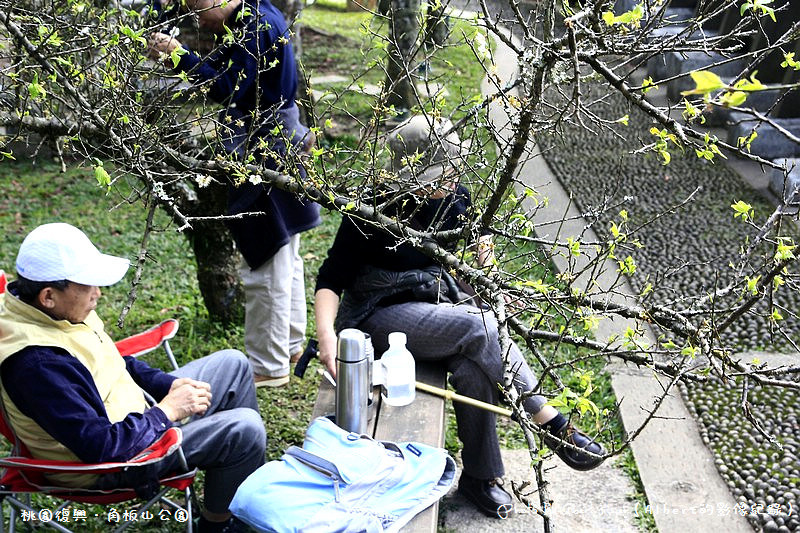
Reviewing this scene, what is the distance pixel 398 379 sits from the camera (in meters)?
3.43

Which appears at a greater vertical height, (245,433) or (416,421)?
(416,421)

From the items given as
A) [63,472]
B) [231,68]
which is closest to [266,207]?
[231,68]

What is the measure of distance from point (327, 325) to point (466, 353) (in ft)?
2.05

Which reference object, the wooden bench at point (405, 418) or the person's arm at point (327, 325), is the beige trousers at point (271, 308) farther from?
the wooden bench at point (405, 418)

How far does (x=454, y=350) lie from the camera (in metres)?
3.65

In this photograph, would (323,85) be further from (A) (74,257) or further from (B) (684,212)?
(A) (74,257)

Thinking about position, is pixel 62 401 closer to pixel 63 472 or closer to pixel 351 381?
pixel 63 472

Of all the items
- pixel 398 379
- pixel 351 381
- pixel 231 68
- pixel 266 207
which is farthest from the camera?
pixel 266 207

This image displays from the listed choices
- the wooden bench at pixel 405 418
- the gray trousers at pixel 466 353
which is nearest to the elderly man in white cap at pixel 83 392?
the wooden bench at pixel 405 418

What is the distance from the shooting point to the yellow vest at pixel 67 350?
114 inches

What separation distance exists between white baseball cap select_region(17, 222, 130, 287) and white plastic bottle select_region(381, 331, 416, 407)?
44.2 inches

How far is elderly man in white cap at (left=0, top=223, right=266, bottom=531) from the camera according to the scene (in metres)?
2.86

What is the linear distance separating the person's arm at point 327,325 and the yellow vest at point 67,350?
776 mm

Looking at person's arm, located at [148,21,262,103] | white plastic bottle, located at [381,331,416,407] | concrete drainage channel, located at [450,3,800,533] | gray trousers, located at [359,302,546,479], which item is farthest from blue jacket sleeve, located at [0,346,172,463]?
concrete drainage channel, located at [450,3,800,533]
